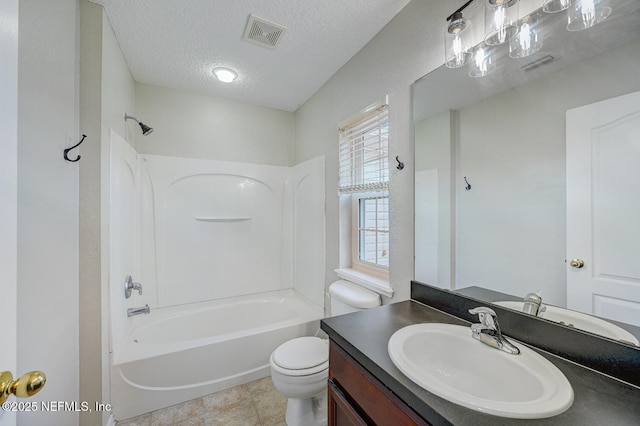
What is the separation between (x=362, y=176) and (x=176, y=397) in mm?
2092

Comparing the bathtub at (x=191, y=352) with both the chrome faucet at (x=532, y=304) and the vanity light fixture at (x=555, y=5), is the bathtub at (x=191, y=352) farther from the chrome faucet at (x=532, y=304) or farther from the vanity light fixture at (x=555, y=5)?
the vanity light fixture at (x=555, y=5)

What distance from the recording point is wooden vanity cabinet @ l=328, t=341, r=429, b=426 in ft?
2.36

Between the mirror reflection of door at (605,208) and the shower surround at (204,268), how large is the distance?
175cm

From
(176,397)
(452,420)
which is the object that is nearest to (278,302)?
(176,397)

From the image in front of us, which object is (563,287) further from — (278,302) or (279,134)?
(279,134)

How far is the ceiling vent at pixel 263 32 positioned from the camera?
162 cm

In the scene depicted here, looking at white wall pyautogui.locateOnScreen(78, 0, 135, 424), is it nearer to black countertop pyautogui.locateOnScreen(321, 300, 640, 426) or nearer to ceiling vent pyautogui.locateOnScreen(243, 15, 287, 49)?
ceiling vent pyautogui.locateOnScreen(243, 15, 287, 49)

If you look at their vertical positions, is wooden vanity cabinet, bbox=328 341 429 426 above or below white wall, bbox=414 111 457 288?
below

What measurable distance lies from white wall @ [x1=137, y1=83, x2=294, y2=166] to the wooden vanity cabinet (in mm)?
2335

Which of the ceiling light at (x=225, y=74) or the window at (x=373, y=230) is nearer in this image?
the window at (x=373, y=230)

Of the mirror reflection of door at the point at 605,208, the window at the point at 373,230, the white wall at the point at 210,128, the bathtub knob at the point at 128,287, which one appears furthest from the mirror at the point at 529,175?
the bathtub knob at the point at 128,287

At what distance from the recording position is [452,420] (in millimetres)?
572

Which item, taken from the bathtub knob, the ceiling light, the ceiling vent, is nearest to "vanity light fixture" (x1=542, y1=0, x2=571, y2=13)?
the ceiling vent

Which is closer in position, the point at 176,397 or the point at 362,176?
the point at 176,397
